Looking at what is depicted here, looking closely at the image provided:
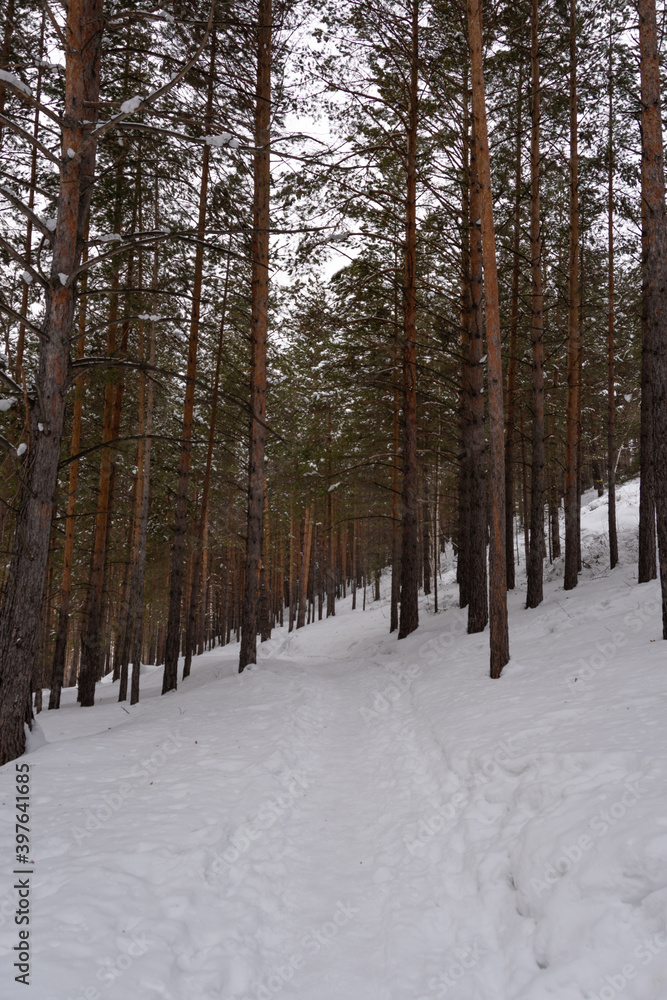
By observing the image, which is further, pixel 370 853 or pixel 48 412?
pixel 48 412

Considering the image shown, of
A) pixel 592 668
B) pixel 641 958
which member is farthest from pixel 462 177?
pixel 641 958

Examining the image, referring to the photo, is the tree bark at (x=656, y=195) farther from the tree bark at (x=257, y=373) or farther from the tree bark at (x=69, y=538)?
the tree bark at (x=69, y=538)

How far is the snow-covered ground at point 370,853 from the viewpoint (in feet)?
8.69

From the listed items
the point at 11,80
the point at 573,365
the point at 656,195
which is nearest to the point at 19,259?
the point at 11,80

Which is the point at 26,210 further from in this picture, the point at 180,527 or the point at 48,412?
the point at 180,527

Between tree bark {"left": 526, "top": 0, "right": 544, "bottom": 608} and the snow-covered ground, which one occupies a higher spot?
tree bark {"left": 526, "top": 0, "right": 544, "bottom": 608}

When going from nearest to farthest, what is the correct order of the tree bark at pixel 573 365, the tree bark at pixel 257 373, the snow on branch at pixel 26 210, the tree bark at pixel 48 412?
the snow on branch at pixel 26 210 < the tree bark at pixel 48 412 < the tree bark at pixel 257 373 < the tree bark at pixel 573 365

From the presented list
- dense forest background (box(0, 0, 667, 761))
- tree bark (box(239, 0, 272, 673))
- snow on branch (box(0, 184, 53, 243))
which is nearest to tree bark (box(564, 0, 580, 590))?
dense forest background (box(0, 0, 667, 761))

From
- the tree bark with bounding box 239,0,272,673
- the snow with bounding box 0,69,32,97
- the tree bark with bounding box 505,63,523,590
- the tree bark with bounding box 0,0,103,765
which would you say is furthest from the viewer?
the tree bark with bounding box 505,63,523,590

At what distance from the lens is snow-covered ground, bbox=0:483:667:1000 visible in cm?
265

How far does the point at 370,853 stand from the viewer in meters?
4.03

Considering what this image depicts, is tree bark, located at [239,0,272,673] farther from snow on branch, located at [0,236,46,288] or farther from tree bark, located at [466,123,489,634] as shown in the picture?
snow on branch, located at [0,236,46,288]

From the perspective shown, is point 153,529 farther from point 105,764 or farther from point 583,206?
point 583,206

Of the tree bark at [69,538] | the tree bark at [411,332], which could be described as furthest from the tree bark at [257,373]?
the tree bark at [69,538]
